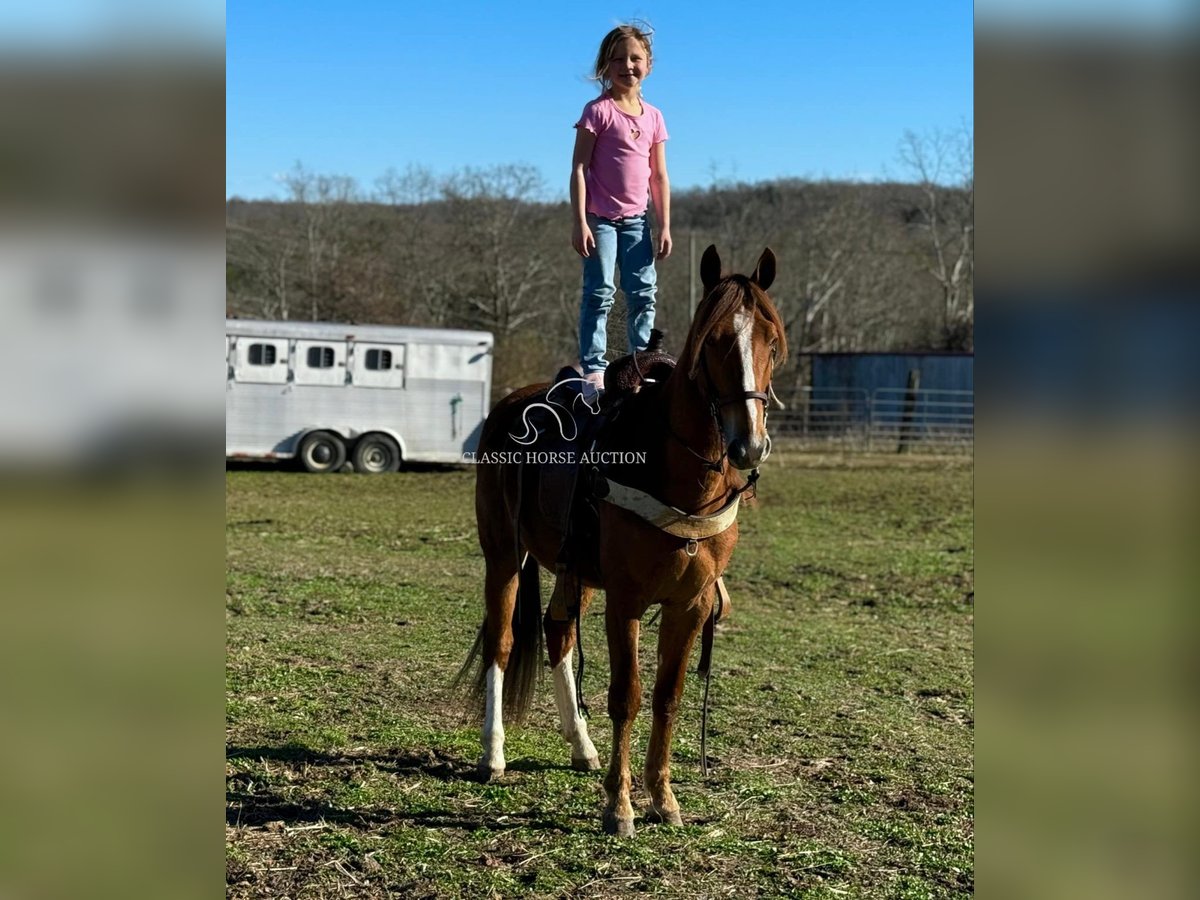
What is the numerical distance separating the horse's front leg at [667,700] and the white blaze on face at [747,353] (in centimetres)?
105

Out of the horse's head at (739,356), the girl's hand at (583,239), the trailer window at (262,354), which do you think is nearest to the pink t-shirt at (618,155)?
the girl's hand at (583,239)

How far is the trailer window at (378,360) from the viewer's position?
73.9ft

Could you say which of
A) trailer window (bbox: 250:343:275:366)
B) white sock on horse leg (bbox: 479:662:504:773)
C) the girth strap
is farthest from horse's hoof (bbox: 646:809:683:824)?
trailer window (bbox: 250:343:275:366)

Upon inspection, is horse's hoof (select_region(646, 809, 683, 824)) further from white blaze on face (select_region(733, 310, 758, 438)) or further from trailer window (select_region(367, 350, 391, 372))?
trailer window (select_region(367, 350, 391, 372))

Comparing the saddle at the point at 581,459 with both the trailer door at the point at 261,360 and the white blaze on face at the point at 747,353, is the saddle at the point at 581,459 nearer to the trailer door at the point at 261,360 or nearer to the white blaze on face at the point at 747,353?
the white blaze on face at the point at 747,353

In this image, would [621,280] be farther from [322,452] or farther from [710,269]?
[322,452]
